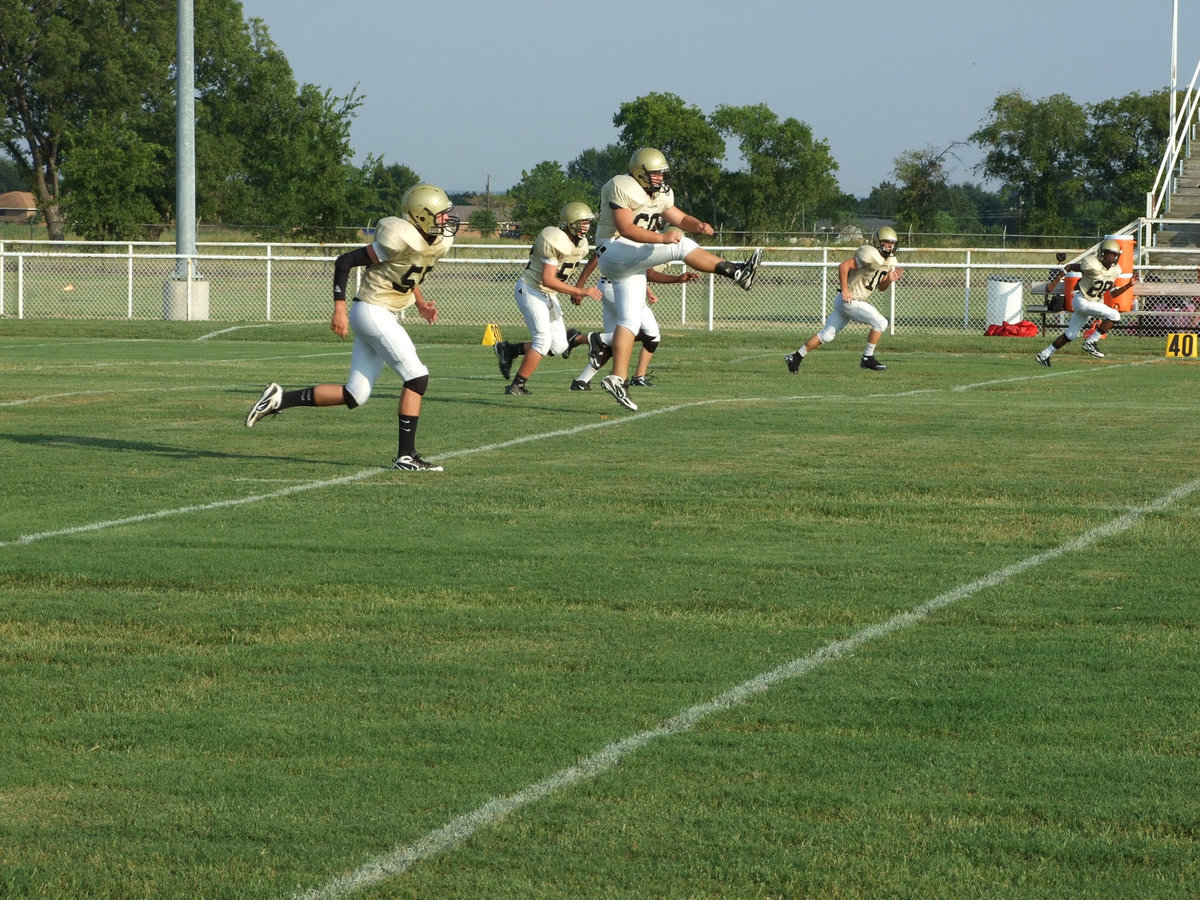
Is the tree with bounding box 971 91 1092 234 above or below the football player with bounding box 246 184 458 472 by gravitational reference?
above

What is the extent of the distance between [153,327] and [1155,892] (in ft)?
87.7

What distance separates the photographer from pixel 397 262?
35.6ft

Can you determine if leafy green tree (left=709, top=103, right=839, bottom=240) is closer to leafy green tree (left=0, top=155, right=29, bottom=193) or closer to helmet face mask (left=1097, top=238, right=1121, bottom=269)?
helmet face mask (left=1097, top=238, right=1121, bottom=269)

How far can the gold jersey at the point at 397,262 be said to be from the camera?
34.8ft

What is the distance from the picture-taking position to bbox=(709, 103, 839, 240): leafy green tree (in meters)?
62.6

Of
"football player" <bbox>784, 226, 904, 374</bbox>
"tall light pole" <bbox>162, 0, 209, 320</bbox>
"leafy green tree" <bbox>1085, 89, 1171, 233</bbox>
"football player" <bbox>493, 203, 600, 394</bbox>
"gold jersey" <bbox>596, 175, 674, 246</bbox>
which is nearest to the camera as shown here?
"gold jersey" <bbox>596, 175, 674, 246</bbox>

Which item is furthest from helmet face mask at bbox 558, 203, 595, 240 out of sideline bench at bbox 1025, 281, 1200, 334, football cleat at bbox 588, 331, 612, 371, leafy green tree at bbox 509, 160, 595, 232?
leafy green tree at bbox 509, 160, 595, 232

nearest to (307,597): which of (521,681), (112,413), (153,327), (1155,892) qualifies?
(521,681)

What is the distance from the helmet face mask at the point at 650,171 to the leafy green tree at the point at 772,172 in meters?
48.9

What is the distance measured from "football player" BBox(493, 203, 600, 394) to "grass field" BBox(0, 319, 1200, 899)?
3.63 meters

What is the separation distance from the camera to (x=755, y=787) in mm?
4590

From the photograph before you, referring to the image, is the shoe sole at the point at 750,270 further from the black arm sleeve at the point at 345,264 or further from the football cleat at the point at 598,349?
the black arm sleeve at the point at 345,264

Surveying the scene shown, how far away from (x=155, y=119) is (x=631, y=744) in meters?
68.5

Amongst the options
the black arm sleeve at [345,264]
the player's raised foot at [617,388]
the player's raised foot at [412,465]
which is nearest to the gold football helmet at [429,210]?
the black arm sleeve at [345,264]
